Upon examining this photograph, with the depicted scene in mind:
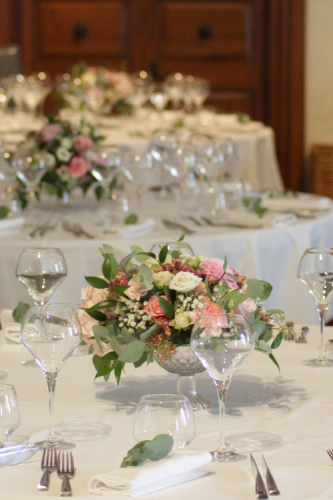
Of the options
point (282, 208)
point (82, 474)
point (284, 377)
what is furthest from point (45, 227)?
point (82, 474)

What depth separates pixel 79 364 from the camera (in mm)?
1425

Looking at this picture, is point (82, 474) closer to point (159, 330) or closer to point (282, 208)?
point (159, 330)

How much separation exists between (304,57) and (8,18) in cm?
271

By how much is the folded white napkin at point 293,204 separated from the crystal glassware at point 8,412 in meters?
1.96

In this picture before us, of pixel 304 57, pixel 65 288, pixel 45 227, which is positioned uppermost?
pixel 304 57

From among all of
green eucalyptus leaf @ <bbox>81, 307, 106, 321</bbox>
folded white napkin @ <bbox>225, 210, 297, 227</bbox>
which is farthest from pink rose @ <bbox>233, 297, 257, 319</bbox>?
folded white napkin @ <bbox>225, 210, 297, 227</bbox>

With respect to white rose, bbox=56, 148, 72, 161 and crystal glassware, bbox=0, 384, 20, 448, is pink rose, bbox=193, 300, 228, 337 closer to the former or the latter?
crystal glassware, bbox=0, 384, 20, 448

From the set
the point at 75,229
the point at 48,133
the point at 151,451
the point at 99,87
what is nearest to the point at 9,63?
the point at 99,87

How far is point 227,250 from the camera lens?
238 cm

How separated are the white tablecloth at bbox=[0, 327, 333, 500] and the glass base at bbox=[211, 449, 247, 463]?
0.04ft

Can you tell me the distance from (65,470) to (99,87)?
4.35 metres

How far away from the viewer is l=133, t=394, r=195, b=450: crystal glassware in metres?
0.96

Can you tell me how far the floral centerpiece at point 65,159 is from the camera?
2.78m

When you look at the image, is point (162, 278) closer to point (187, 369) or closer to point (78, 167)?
point (187, 369)
